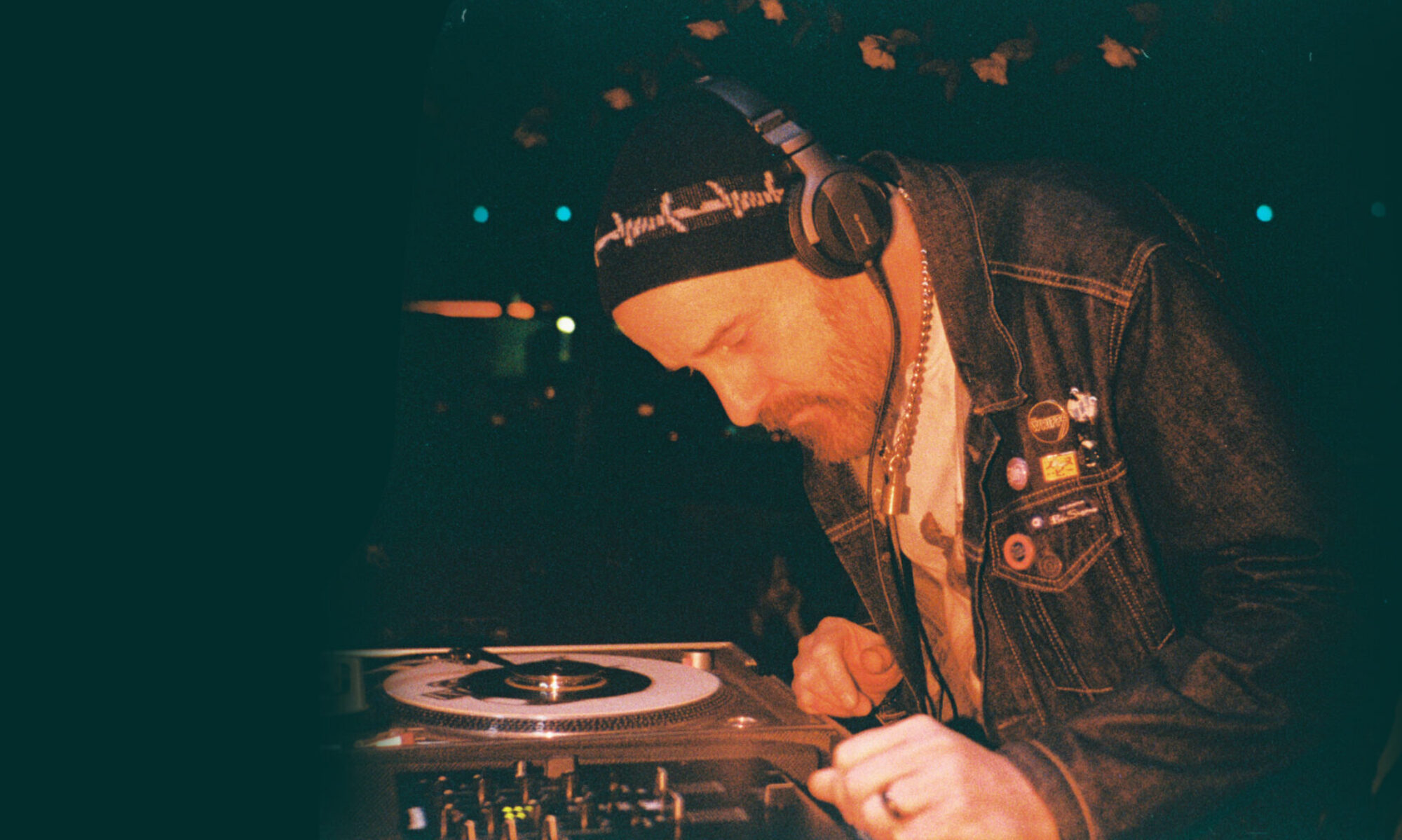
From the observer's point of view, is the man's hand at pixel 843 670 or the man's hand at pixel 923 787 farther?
the man's hand at pixel 843 670

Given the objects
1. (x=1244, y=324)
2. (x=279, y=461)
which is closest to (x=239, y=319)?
(x=279, y=461)

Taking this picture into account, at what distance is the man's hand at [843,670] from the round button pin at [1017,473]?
37 cm

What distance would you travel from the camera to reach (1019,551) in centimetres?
120

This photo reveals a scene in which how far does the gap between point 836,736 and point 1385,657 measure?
1.90 ft

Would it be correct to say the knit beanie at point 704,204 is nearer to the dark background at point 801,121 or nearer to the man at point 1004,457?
the man at point 1004,457

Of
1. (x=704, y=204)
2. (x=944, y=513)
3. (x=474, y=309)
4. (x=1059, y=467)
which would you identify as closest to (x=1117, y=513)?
(x=1059, y=467)

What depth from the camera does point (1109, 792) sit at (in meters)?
0.86

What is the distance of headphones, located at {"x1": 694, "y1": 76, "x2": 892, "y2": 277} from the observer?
1174 millimetres

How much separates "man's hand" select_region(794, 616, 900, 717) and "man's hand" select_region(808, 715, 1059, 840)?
0.42m

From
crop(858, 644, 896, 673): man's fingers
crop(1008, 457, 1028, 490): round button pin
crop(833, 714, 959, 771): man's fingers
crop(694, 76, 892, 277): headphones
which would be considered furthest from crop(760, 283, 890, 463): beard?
crop(833, 714, 959, 771): man's fingers

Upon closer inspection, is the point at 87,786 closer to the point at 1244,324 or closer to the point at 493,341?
the point at 1244,324

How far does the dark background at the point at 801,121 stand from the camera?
90cm

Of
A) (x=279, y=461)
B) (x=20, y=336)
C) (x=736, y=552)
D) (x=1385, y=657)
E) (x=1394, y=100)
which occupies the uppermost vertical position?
(x=1394, y=100)

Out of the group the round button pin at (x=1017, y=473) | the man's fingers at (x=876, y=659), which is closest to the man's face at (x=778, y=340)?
the round button pin at (x=1017, y=473)
